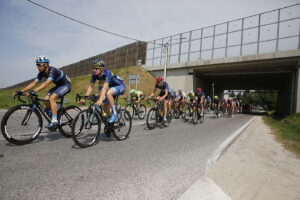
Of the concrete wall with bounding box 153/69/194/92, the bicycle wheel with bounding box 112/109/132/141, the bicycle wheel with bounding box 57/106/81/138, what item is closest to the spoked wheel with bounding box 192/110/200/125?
the bicycle wheel with bounding box 112/109/132/141

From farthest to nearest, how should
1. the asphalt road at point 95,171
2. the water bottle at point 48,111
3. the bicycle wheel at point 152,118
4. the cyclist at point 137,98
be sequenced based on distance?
the cyclist at point 137,98
the bicycle wheel at point 152,118
the water bottle at point 48,111
the asphalt road at point 95,171

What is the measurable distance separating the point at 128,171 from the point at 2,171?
62.6 inches

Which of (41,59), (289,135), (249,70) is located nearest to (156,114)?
(41,59)

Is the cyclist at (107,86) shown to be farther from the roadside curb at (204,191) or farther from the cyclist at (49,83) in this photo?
the roadside curb at (204,191)

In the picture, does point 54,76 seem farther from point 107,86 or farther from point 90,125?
point 90,125

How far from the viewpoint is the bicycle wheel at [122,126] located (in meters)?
4.68

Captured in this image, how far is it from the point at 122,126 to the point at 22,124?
2226 mm

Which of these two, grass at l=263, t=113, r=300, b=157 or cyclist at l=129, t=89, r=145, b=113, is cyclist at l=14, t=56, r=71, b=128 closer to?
cyclist at l=129, t=89, r=145, b=113

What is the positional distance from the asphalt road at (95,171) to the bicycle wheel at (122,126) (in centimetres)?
69

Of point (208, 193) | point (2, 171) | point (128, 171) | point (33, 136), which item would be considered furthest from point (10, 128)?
point (208, 193)

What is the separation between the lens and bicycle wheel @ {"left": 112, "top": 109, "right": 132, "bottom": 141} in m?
4.68

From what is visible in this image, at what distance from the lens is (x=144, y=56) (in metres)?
31.0

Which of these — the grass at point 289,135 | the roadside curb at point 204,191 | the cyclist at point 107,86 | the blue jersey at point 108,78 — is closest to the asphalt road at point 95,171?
the roadside curb at point 204,191

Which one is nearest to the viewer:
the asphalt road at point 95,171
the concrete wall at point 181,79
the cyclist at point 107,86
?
the asphalt road at point 95,171
